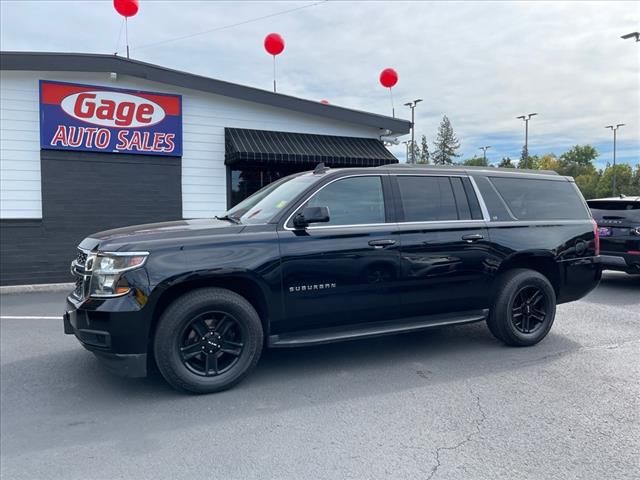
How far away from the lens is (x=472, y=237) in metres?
5.13

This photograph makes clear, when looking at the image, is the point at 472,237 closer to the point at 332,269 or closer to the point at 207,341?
the point at 332,269

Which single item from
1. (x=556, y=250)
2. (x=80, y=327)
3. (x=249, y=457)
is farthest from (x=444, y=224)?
(x=80, y=327)

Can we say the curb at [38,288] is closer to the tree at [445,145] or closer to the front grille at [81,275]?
the front grille at [81,275]

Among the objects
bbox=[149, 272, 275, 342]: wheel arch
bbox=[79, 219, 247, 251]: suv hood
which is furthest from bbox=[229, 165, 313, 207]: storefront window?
bbox=[149, 272, 275, 342]: wheel arch

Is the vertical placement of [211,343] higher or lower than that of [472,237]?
lower

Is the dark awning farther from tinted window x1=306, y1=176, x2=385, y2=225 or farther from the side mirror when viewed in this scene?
the side mirror

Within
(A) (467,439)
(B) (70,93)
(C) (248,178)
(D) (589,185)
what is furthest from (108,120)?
(D) (589,185)

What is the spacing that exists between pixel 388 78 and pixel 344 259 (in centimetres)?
998

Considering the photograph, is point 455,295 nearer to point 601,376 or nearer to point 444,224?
point 444,224

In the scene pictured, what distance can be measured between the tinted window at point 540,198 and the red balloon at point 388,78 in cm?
815

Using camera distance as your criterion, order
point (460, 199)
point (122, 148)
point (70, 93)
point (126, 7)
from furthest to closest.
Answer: point (122, 148)
point (126, 7)
point (70, 93)
point (460, 199)

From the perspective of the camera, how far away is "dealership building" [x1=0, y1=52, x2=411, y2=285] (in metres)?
9.63

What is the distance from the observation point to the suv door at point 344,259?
14.4 ft

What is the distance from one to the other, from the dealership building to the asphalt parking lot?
4926 millimetres
